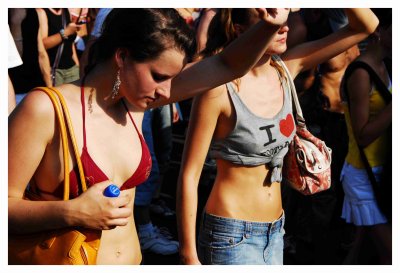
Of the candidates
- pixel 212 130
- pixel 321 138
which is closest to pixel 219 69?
pixel 212 130

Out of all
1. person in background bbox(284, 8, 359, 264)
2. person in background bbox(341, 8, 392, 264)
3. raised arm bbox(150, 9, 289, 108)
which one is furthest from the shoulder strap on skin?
person in background bbox(284, 8, 359, 264)

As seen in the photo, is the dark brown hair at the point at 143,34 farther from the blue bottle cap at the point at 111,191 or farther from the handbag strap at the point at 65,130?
the blue bottle cap at the point at 111,191

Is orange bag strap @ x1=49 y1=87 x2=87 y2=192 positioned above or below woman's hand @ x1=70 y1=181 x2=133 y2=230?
above

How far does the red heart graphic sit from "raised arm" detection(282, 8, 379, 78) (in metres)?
0.40

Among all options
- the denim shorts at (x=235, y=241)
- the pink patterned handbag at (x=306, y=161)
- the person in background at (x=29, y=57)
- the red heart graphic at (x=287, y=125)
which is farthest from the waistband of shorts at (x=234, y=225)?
the person in background at (x=29, y=57)

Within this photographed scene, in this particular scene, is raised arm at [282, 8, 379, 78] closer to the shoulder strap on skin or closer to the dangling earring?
the dangling earring

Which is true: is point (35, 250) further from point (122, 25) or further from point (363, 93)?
point (363, 93)

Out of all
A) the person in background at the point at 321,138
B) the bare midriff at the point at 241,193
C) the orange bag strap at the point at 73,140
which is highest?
the orange bag strap at the point at 73,140

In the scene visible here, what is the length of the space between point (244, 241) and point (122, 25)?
1.31 metres

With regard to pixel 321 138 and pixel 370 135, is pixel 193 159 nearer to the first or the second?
pixel 370 135

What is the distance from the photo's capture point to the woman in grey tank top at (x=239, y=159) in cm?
336

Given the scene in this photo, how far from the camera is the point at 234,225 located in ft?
11.3

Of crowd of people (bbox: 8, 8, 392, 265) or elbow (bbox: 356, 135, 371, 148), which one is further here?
A: elbow (bbox: 356, 135, 371, 148)

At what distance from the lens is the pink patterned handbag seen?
3572 millimetres
